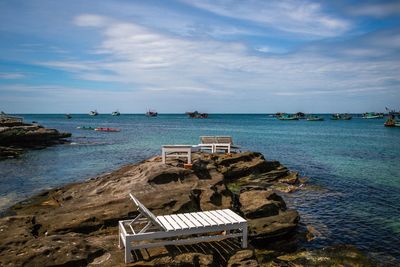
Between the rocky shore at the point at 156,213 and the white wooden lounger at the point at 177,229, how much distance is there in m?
0.36

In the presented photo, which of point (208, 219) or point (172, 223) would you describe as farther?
point (208, 219)

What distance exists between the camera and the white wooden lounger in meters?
10.6

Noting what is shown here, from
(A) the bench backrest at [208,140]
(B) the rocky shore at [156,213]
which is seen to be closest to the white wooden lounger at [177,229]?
(B) the rocky shore at [156,213]

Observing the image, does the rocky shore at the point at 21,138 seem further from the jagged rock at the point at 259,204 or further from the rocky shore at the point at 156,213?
the jagged rock at the point at 259,204

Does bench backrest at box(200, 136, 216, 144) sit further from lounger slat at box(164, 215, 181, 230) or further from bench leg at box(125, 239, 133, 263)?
bench leg at box(125, 239, 133, 263)

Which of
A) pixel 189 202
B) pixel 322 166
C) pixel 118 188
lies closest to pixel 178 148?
pixel 118 188

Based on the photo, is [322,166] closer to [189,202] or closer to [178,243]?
[189,202]

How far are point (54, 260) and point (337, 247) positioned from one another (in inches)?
419

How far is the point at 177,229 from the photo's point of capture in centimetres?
1090

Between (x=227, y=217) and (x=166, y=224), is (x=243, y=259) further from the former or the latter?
(x=166, y=224)

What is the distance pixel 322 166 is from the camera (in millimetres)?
35688

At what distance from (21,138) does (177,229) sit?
46.9m

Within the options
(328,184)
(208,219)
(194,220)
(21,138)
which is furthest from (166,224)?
(21,138)

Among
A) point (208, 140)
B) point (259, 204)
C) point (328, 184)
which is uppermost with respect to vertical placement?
point (208, 140)
